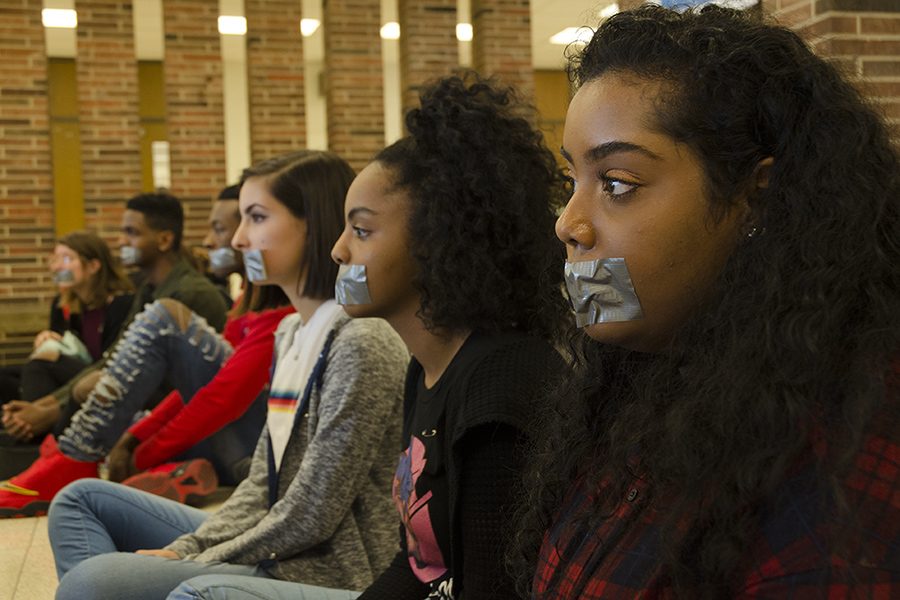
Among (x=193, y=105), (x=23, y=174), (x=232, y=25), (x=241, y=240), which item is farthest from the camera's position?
(x=232, y=25)

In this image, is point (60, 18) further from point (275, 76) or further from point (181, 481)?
point (181, 481)

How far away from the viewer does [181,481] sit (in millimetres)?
4492

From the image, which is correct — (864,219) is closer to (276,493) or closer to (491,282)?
(491,282)

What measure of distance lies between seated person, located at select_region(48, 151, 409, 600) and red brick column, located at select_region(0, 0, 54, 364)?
6.34 m

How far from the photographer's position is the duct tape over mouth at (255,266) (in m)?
3.14

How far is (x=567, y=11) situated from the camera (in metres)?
13.2

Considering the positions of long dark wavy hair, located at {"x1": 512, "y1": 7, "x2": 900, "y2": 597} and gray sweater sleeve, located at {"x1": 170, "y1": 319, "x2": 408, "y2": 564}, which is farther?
gray sweater sleeve, located at {"x1": 170, "y1": 319, "x2": 408, "y2": 564}

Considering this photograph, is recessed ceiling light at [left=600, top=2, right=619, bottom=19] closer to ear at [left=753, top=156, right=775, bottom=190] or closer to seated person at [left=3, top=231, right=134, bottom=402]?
ear at [left=753, top=156, right=775, bottom=190]

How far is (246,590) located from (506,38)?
7.56m

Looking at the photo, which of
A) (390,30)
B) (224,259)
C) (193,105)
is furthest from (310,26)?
(224,259)

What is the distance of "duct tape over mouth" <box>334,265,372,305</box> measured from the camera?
225 cm

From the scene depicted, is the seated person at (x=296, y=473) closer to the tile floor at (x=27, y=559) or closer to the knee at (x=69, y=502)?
the knee at (x=69, y=502)

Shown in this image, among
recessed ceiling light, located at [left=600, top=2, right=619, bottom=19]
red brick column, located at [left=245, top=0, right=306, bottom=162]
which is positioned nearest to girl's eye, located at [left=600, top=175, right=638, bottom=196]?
recessed ceiling light, located at [left=600, top=2, right=619, bottom=19]

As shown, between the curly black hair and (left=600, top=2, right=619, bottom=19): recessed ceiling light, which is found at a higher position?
(left=600, top=2, right=619, bottom=19): recessed ceiling light
